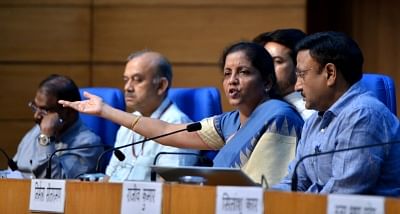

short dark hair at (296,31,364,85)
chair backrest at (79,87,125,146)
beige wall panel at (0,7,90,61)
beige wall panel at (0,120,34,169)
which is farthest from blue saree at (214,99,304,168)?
beige wall panel at (0,120,34,169)

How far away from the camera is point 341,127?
285 centimetres

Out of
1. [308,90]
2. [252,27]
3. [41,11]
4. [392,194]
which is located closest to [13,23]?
[41,11]

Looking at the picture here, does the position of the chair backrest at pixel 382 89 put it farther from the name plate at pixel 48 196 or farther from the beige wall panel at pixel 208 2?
the beige wall panel at pixel 208 2

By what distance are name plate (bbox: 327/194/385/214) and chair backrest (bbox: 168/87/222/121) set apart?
2.18m

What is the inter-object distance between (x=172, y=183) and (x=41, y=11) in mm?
3539

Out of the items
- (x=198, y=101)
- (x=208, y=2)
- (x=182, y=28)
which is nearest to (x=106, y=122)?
(x=198, y=101)

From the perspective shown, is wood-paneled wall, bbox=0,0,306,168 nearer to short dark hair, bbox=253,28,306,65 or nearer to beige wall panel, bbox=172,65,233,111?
beige wall panel, bbox=172,65,233,111

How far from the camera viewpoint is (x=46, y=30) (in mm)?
5945

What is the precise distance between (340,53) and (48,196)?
41.1 inches

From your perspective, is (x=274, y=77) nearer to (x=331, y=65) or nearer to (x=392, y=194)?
Result: (x=331, y=65)

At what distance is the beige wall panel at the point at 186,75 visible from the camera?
18.9 ft

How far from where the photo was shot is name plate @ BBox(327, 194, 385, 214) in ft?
7.09

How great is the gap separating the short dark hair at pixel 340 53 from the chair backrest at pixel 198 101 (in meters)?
1.49

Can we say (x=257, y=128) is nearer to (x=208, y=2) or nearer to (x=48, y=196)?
(x=48, y=196)
